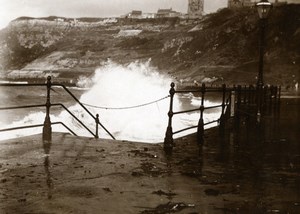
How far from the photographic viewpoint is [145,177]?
6.41 meters

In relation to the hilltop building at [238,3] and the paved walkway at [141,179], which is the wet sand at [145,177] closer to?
the paved walkway at [141,179]

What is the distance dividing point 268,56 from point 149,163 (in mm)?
111616

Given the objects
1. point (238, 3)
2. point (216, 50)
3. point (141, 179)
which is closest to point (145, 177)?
point (141, 179)

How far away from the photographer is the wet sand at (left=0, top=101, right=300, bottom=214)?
16.6 ft

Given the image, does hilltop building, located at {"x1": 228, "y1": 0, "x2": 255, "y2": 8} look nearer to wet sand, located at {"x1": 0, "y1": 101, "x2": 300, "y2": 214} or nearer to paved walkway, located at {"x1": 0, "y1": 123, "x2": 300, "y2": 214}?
wet sand, located at {"x1": 0, "y1": 101, "x2": 300, "y2": 214}

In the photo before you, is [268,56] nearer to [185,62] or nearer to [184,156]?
[185,62]

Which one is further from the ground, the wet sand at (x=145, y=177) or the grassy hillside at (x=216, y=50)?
the grassy hillside at (x=216, y=50)

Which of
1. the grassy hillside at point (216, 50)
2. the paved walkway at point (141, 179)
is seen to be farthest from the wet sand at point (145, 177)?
the grassy hillside at point (216, 50)

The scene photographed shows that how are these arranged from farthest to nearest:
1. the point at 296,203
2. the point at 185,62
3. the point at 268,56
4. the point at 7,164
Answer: the point at 185,62
the point at 268,56
the point at 7,164
the point at 296,203

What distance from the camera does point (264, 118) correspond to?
1634 cm

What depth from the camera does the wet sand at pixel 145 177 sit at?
5.05m

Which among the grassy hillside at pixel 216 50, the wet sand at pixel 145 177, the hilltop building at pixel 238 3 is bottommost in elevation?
the wet sand at pixel 145 177

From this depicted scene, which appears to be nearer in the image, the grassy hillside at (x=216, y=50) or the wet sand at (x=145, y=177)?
the wet sand at (x=145, y=177)

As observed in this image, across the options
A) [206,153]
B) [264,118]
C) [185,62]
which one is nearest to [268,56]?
[185,62]
